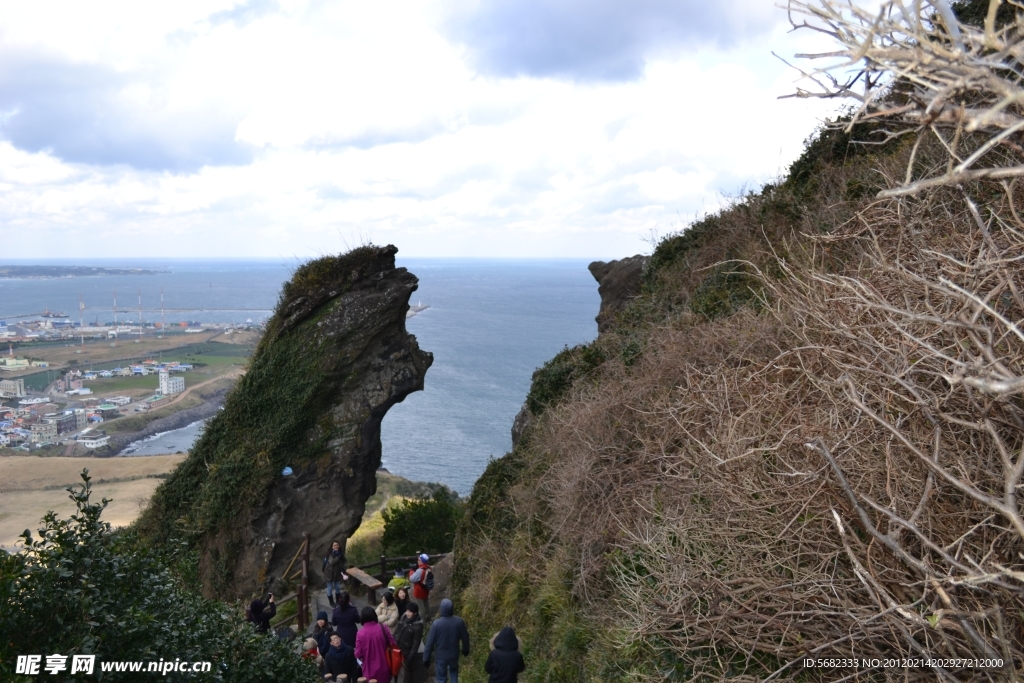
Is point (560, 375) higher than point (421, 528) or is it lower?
higher

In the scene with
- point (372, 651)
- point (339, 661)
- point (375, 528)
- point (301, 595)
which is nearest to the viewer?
point (339, 661)

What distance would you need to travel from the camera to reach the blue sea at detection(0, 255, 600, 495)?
151 feet

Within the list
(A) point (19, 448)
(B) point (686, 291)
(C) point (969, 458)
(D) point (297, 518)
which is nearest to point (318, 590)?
(D) point (297, 518)

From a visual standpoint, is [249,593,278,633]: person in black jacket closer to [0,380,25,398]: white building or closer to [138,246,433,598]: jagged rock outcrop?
[138,246,433,598]: jagged rock outcrop

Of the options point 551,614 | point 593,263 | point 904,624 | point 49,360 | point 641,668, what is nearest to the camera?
point 904,624

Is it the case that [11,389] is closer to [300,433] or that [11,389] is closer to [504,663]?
[300,433]

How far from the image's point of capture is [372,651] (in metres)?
8.41

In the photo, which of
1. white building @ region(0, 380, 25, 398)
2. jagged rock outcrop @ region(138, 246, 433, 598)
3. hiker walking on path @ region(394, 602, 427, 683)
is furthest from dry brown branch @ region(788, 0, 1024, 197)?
white building @ region(0, 380, 25, 398)

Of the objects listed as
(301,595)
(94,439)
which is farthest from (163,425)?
(301,595)

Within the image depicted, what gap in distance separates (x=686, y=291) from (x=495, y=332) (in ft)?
268

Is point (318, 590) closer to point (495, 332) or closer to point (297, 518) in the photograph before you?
point (297, 518)

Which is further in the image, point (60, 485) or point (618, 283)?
point (60, 485)

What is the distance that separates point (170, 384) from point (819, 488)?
76697 mm

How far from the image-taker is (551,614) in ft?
28.3
